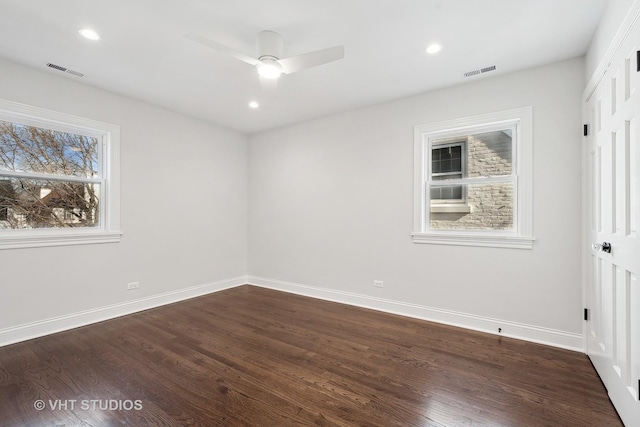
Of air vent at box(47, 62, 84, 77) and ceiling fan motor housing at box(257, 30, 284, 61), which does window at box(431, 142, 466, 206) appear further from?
air vent at box(47, 62, 84, 77)

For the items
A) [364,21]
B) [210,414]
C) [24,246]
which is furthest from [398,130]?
[24,246]

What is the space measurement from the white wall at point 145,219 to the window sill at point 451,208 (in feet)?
11.0

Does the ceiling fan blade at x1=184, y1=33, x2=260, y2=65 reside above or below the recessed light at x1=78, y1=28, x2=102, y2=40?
below

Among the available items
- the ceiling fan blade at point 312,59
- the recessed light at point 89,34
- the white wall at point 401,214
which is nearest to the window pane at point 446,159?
the white wall at point 401,214

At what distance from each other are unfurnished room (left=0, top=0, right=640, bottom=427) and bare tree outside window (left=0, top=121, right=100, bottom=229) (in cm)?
2

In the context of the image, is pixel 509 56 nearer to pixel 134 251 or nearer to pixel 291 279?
pixel 291 279

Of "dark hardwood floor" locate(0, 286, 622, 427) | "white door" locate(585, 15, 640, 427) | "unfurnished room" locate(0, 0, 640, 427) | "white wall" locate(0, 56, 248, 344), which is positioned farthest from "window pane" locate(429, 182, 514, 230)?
"white wall" locate(0, 56, 248, 344)

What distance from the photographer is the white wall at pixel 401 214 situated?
2.78 m

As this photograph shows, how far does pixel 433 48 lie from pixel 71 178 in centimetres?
418

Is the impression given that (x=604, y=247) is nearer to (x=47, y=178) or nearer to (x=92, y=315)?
(x=92, y=315)

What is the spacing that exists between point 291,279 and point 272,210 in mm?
1242

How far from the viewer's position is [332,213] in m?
4.32

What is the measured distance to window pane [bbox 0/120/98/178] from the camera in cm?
297

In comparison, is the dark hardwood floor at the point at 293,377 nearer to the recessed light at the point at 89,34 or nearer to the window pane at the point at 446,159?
the window pane at the point at 446,159
